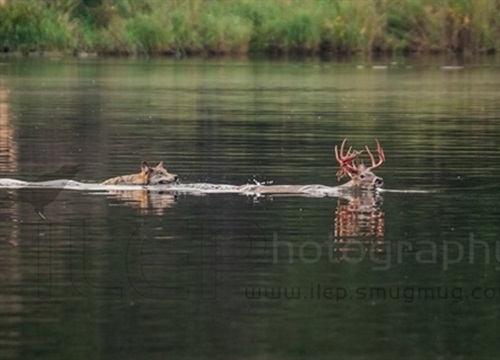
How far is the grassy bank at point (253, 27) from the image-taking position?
75.4m

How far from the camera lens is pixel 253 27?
77500 mm

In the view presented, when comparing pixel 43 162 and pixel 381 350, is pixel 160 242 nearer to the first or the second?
pixel 381 350

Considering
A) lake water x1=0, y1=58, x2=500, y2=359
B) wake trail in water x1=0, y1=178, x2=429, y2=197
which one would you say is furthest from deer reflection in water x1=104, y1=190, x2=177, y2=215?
wake trail in water x1=0, y1=178, x2=429, y2=197

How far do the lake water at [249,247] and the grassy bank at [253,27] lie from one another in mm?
38406

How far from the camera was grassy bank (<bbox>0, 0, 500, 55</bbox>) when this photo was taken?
247 feet

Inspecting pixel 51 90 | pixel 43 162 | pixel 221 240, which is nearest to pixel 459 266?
pixel 221 240

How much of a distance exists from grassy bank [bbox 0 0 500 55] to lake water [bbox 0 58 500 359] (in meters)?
38.4

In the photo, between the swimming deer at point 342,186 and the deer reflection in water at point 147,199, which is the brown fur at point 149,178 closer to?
the deer reflection in water at point 147,199

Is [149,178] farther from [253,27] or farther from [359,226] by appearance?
[253,27]

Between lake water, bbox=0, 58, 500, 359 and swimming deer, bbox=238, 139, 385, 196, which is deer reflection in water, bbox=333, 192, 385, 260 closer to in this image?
lake water, bbox=0, 58, 500, 359

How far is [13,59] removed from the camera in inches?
2908

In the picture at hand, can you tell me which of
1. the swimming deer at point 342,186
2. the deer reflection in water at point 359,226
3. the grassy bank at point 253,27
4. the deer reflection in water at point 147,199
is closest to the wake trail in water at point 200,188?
the swimming deer at point 342,186

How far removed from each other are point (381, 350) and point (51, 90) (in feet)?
127

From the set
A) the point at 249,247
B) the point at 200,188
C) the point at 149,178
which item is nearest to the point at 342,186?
the point at 200,188
